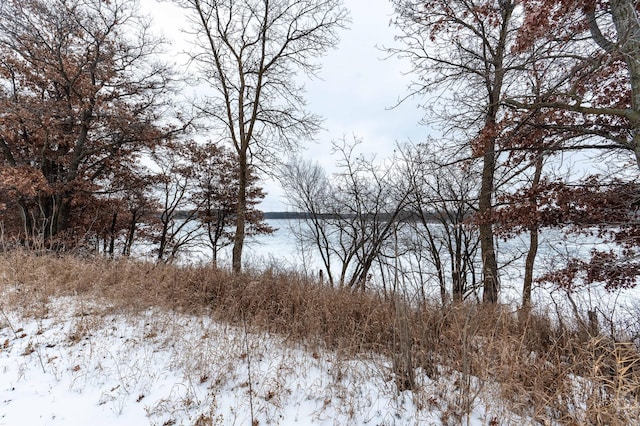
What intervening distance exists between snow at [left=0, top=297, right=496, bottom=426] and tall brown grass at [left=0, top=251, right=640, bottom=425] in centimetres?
24

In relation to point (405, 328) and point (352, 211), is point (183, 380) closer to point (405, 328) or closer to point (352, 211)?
point (405, 328)

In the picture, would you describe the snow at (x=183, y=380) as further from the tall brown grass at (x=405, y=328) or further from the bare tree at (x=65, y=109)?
the bare tree at (x=65, y=109)

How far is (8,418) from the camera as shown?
2254 mm

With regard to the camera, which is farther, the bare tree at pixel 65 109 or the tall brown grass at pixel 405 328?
the bare tree at pixel 65 109

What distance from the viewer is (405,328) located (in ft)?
8.98

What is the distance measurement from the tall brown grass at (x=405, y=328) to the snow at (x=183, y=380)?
24 cm

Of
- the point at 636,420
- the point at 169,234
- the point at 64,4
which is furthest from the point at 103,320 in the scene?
the point at 169,234

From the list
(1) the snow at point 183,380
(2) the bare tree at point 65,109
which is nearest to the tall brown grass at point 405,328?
(1) the snow at point 183,380

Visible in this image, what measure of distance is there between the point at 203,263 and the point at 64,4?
10.8m

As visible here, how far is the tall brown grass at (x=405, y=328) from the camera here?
2.31m

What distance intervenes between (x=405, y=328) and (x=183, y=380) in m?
2.43

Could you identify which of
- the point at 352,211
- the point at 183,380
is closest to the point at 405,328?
the point at 183,380

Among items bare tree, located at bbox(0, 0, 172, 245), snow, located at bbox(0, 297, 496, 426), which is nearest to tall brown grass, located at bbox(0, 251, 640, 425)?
snow, located at bbox(0, 297, 496, 426)

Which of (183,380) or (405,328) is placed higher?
(405,328)
